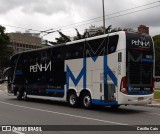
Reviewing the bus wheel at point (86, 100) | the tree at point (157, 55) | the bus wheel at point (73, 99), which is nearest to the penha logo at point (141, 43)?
the bus wheel at point (86, 100)

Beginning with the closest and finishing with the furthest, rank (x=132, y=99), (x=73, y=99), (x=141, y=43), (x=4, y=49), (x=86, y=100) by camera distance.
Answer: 1. (x=132, y=99)
2. (x=141, y=43)
3. (x=86, y=100)
4. (x=73, y=99)
5. (x=4, y=49)

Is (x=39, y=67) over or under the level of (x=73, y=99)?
over

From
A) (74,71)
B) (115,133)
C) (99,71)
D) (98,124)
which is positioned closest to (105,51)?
(99,71)

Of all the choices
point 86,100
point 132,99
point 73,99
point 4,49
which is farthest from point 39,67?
point 4,49

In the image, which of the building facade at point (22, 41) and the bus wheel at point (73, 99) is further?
the building facade at point (22, 41)

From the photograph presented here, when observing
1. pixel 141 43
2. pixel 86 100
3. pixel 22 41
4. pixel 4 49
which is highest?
pixel 22 41

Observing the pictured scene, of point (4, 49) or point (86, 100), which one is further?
point (4, 49)

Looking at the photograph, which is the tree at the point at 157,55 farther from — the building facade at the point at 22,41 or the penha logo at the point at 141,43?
the penha logo at the point at 141,43

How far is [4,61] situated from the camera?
295ft

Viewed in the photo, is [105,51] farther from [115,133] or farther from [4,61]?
[4,61]

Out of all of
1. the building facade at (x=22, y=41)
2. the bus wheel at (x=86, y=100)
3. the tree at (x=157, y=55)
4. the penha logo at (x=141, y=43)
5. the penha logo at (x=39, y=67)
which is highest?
the building facade at (x=22, y=41)

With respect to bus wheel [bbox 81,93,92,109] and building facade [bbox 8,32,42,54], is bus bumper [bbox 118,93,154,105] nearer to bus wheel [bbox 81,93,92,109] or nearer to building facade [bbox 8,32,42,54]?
bus wheel [bbox 81,93,92,109]

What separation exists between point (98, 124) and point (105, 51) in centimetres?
546

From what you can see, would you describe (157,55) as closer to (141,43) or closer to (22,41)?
(22,41)
